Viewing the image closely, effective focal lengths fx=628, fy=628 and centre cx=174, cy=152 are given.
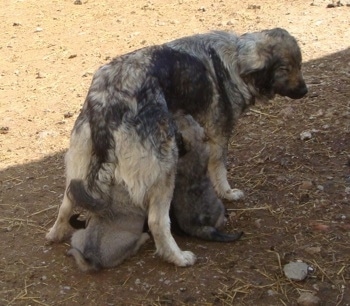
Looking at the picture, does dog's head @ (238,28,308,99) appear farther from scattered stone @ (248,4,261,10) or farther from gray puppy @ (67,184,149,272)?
scattered stone @ (248,4,261,10)

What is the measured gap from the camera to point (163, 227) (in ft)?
13.9

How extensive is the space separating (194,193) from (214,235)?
341 mm

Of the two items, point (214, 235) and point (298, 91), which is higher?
point (298, 91)

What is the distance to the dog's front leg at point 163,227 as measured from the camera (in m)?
4.19

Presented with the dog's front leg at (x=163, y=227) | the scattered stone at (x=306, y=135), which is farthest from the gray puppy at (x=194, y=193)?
the scattered stone at (x=306, y=135)

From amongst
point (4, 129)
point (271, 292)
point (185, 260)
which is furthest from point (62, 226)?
point (4, 129)

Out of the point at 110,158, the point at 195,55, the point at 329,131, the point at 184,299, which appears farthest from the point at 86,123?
the point at 329,131

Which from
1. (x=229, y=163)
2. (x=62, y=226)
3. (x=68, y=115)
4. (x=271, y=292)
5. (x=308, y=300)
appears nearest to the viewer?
(x=308, y=300)

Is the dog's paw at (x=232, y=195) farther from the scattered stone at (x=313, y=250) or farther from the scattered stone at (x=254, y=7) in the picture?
the scattered stone at (x=254, y=7)

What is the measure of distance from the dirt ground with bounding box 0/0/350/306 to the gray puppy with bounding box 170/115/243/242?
119 mm

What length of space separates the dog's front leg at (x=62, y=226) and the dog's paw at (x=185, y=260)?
90 centimetres

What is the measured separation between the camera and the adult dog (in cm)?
407

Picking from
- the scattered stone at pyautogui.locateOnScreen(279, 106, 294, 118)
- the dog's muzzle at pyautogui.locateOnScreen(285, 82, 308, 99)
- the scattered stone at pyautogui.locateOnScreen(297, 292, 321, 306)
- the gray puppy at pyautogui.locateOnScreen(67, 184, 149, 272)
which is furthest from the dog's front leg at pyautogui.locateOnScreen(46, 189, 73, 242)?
the scattered stone at pyautogui.locateOnScreen(279, 106, 294, 118)

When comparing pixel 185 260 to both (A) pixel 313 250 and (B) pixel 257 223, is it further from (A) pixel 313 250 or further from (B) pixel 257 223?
(A) pixel 313 250
